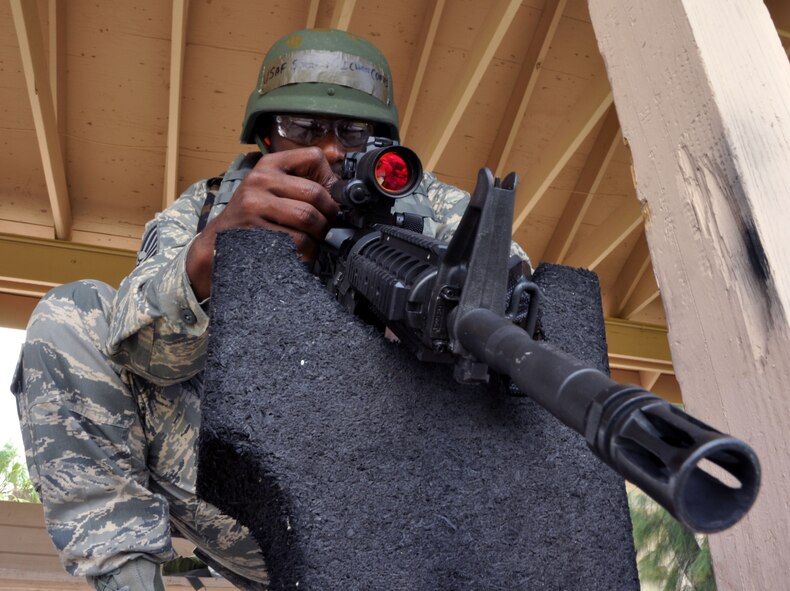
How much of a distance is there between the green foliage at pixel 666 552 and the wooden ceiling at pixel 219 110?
4.35 feet

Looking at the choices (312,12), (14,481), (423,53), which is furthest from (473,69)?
(14,481)

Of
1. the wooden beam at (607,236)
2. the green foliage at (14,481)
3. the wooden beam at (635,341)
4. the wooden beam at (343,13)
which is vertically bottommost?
the green foliage at (14,481)

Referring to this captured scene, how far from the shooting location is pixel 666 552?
4039 millimetres

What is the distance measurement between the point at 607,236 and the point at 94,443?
336cm

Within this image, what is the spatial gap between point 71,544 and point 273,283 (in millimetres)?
649

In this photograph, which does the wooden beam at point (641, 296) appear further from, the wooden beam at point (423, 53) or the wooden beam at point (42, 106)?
the wooden beam at point (42, 106)

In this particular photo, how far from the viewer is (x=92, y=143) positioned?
3.97m

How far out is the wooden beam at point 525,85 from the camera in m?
3.63

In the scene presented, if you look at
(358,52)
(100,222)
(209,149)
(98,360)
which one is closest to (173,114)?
(209,149)

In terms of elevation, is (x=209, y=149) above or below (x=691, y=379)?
below

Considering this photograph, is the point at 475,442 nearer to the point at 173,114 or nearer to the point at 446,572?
the point at 446,572

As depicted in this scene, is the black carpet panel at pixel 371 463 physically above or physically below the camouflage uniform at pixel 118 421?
above

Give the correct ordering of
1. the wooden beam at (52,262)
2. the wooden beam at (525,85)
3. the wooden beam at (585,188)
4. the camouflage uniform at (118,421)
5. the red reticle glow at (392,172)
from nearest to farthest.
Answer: the red reticle glow at (392,172) → the camouflage uniform at (118,421) → the wooden beam at (525,85) → the wooden beam at (52,262) → the wooden beam at (585,188)

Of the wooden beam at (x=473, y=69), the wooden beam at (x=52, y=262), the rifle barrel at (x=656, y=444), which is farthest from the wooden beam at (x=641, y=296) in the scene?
the rifle barrel at (x=656, y=444)
